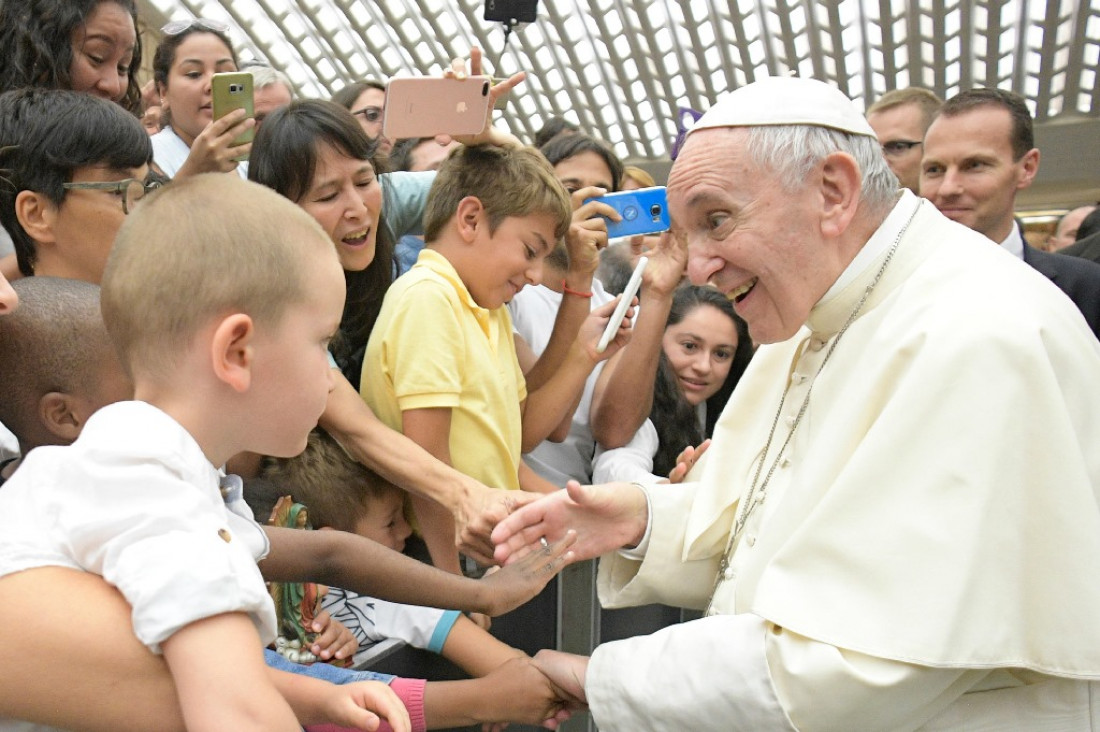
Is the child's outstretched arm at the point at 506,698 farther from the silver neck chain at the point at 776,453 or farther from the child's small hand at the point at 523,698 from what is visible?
the silver neck chain at the point at 776,453

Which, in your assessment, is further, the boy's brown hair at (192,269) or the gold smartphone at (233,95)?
the gold smartphone at (233,95)

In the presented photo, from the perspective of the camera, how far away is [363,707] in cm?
161

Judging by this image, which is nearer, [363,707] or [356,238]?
[363,707]

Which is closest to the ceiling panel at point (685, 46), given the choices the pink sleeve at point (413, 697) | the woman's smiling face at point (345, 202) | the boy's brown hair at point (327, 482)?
the woman's smiling face at point (345, 202)

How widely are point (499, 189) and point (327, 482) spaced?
37.5 inches

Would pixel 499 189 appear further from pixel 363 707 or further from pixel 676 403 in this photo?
pixel 363 707

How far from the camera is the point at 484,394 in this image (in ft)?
9.57

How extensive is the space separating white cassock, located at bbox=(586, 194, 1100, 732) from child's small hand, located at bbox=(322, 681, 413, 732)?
0.58m

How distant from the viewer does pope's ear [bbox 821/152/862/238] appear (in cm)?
216

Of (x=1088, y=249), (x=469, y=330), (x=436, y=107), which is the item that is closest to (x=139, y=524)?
(x=469, y=330)

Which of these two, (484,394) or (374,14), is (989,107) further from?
(374,14)

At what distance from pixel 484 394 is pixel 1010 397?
55.4 inches

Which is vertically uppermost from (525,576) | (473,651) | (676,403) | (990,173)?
(990,173)

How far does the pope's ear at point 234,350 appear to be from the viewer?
134cm
